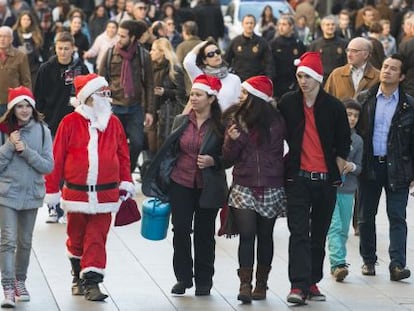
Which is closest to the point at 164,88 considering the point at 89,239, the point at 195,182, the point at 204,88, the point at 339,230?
the point at 339,230

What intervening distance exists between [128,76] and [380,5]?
45.2ft

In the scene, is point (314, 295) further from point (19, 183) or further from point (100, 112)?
point (19, 183)

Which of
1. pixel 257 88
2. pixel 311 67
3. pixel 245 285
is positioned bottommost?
pixel 245 285

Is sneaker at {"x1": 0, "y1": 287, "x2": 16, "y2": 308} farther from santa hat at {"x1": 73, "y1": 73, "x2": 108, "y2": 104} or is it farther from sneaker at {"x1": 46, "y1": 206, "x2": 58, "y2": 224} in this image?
sneaker at {"x1": 46, "y1": 206, "x2": 58, "y2": 224}

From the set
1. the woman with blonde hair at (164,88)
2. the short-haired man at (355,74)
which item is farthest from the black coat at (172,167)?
the woman with blonde hair at (164,88)

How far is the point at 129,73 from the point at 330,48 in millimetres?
5464

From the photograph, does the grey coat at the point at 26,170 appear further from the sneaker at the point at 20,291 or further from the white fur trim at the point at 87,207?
the sneaker at the point at 20,291

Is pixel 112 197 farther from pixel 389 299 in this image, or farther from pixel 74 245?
pixel 389 299

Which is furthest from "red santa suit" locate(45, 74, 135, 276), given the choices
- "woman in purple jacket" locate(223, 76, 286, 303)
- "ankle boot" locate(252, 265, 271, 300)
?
"ankle boot" locate(252, 265, 271, 300)

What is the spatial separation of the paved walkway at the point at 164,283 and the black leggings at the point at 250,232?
37 cm

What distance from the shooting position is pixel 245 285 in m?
11.2

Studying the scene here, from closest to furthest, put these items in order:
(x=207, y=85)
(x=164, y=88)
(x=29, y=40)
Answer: (x=207, y=85) → (x=164, y=88) → (x=29, y=40)

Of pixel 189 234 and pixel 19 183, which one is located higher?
pixel 19 183

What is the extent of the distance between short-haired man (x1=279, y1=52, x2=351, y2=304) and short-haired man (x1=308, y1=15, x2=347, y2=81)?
9.15 m
